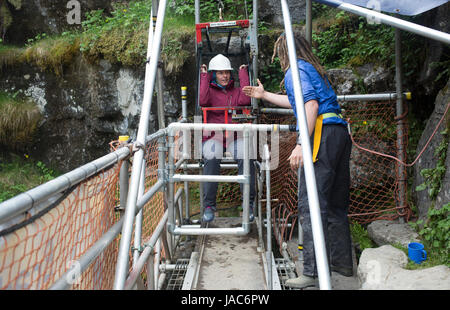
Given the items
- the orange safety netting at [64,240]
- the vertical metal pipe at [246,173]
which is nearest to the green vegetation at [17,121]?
the vertical metal pipe at [246,173]

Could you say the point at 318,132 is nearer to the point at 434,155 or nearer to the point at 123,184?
the point at 123,184

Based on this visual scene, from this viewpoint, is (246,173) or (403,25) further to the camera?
(246,173)

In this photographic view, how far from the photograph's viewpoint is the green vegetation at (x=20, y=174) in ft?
21.5

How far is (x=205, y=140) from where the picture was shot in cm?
345

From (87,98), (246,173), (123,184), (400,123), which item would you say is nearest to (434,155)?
(400,123)

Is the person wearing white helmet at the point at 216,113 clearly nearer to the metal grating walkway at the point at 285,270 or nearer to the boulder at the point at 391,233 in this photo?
the metal grating walkway at the point at 285,270

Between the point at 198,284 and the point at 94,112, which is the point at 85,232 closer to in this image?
the point at 198,284

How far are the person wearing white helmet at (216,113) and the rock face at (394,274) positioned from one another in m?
1.19

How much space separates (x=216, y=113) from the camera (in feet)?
12.3

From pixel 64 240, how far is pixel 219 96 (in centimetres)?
285

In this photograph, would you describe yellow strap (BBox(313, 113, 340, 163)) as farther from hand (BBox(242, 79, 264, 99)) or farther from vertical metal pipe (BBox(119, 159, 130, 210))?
vertical metal pipe (BBox(119, 159, 130, 210))

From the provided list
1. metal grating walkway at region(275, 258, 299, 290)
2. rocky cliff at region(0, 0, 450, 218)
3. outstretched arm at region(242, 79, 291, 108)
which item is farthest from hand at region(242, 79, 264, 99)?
rocky cliff at region(0, 0, 450, 218)

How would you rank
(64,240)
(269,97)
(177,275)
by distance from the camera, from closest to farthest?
(64,240) < (269,97) < (177,275)

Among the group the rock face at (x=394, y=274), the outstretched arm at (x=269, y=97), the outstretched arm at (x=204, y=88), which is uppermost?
the outstretched arm at (x=204, y=88)
